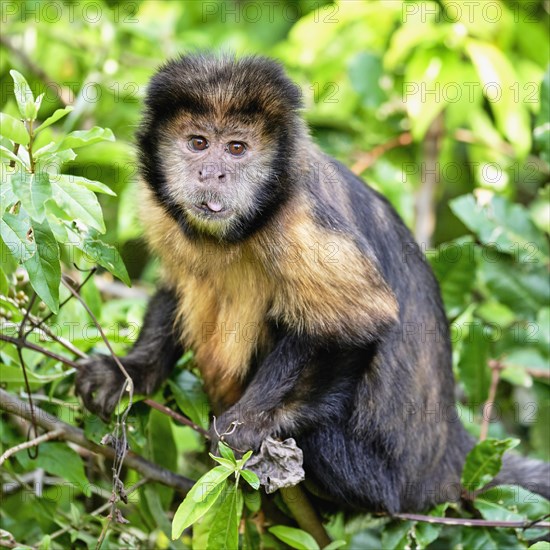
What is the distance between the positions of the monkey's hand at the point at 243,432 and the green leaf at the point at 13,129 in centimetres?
173

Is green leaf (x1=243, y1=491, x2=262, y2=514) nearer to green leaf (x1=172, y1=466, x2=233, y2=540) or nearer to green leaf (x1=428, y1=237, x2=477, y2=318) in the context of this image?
green leaf (x1=172, y1=466, x2=233, y2=540)

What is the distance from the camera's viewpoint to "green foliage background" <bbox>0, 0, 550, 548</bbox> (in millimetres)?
5383

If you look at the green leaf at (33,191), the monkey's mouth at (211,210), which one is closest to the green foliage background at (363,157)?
the monkey's mouth at (211,210)

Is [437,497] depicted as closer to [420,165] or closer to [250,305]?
[250,305]

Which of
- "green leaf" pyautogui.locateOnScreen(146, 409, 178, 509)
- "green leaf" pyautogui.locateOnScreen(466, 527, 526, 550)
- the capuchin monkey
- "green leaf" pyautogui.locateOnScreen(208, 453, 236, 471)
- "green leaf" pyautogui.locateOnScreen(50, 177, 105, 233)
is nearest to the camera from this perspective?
"green leaf" pyautogui.locateOnScreen(50, 177, 105, 233)

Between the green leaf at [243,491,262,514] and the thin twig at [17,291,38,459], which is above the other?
the thin twig at [17,291,38,459]

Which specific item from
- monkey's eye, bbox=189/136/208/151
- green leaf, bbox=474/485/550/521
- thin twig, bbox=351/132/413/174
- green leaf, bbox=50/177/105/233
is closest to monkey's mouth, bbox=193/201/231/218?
monkey's eye, bbox=189/136/208/151

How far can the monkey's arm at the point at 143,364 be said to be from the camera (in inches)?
207

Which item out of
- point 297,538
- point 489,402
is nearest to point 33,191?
point 297,538

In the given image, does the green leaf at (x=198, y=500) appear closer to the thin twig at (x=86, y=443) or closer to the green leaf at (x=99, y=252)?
the thin twig at (x=86, y=443)

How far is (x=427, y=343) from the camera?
5594mm

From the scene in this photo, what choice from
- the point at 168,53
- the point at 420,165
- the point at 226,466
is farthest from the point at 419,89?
the point at 226,466

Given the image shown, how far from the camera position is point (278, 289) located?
5125 mm

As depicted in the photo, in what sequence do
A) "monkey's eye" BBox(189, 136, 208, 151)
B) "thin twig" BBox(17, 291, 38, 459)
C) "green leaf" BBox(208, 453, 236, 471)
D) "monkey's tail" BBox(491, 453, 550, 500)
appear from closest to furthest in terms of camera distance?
"green leaf" BBox(208, 453, 236, 471) < "thin twig" BBox(17, 291, 38, 459) < "monkey's eye" BBox(189, 136, 208, 151) < "monkey's tail" BBox(491, 453, 550, 500)
